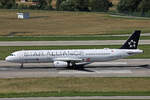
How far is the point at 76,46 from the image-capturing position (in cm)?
7600

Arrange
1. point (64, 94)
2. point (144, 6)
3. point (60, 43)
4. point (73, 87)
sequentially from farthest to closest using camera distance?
1. point (144, 6)
2. point (60, 43)
3. point (73, 87)
4. point (64, 94)

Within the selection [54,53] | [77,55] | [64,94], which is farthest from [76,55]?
[64,94]

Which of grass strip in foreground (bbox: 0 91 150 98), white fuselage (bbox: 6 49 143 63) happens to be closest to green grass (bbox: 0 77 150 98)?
grass strip in foreground (bbox: 0 91 150 98)

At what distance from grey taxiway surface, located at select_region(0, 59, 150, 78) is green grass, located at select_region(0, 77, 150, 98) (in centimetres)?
287

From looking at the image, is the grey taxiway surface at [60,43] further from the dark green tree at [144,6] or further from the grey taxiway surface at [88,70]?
the dark green tree at [144,6]

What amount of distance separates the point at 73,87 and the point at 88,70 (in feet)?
36.9

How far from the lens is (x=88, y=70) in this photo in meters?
53.4

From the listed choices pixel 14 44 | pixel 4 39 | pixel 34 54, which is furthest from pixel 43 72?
pixel 4 39

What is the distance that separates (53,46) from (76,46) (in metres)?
5.06

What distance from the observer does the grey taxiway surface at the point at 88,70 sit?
50031 millimetres

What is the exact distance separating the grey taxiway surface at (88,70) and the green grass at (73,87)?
9.40 feet

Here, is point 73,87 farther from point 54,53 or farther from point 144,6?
point 144,6

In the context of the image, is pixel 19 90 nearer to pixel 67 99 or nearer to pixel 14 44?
pixel 67 99

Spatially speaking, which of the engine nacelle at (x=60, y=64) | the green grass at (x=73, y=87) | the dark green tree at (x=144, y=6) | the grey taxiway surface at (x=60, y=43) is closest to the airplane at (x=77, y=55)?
the engine nacelle at (x=60, y=64)
